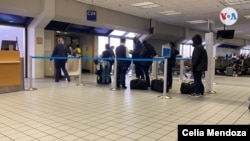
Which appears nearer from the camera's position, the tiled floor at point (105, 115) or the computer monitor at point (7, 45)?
the tiled floor at point (105, 115)

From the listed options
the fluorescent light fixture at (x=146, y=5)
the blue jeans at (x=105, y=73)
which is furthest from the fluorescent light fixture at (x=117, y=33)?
the blue jeans at (x=105, y=73)

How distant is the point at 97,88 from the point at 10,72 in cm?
230

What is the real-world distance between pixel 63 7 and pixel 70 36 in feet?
11.1

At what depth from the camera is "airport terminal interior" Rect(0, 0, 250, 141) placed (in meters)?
3.23

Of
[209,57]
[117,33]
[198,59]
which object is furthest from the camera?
[117,33]

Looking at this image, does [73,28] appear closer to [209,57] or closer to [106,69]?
[106,69]

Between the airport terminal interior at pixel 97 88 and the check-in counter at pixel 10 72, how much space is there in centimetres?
2

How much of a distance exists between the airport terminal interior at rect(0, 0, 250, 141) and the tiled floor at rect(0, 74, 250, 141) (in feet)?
0.04

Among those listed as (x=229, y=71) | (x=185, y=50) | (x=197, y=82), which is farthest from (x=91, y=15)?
(x=185, y=50)

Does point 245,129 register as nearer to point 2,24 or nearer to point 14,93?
point 14,93

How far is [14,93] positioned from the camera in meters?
5.71

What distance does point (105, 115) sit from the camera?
3.85 metres

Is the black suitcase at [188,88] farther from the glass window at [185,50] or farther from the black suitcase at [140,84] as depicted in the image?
the glass window at [185,50]

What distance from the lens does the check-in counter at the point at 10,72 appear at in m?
5.66
